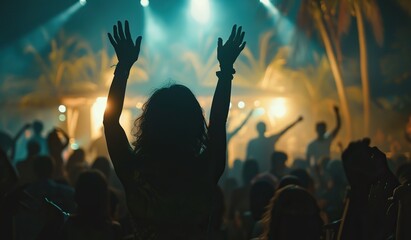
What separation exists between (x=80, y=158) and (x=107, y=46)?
2876 cm

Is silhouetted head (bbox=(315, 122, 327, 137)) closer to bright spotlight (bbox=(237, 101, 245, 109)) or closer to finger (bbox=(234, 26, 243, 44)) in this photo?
finger (bbox=(234, 26, 243, 44))

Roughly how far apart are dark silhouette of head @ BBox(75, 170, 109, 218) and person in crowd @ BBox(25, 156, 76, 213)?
0.84 metres

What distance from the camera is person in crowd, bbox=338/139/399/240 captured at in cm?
291

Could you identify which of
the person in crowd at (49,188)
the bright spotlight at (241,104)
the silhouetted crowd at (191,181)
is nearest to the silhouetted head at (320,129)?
the person in crowd at (49,188)

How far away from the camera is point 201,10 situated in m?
27.4

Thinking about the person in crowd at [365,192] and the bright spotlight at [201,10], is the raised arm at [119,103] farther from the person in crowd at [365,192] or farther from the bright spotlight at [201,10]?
the bright spotlight at [201,10]

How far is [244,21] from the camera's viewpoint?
1403 inches

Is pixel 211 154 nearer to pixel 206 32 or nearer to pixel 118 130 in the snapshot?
pixel 118 130

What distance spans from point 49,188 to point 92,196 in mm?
1402

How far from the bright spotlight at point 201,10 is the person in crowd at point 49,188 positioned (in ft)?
68.5

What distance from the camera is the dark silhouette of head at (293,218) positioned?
3.24 metres

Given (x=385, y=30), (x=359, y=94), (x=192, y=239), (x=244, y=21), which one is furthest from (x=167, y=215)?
(x=244, y=21)

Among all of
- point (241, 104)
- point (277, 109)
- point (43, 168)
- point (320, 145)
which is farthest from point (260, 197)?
point (277, 109)

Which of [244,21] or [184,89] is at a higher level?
[244,21]
